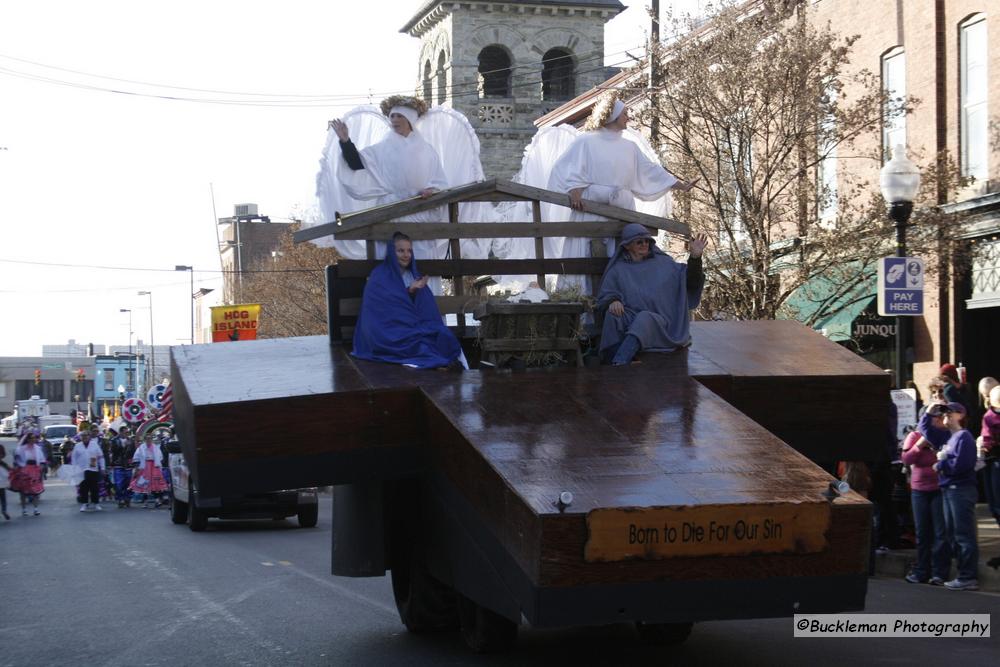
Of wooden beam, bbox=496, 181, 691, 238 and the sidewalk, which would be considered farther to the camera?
the sidewalk

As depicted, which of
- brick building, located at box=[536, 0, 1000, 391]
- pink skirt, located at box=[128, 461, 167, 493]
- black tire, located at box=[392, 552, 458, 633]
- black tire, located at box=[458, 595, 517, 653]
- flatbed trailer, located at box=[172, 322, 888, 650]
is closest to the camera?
flatbed trailer, located at box=[172, 322, 888, 650]

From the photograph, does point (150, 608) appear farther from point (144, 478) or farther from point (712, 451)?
point (144, 478)

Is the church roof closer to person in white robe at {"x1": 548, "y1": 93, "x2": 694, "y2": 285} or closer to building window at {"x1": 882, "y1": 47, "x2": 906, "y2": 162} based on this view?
building window at {"x1": 882, "y1": 47, "x2": 906, "y2": 162}

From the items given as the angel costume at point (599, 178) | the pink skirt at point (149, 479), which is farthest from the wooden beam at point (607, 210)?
the pink skirt at point (149, 479)

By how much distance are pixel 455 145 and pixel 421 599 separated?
449 cm

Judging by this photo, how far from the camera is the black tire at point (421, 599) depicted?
891 cm

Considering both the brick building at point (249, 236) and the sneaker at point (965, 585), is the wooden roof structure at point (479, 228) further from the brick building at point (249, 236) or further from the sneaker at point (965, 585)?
the brick building at point (249, 236)

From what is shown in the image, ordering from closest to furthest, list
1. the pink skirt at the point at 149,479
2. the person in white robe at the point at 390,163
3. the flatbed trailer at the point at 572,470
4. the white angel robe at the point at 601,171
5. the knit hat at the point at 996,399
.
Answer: the flatbed trailer at the point at 572,470, the white angel robe at the point at 601,171, the person in white robe at the point at 390,163, the knit hat at the point at 996,399, the pink skirt at the point at 149,479

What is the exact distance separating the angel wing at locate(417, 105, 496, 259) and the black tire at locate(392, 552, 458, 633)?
328 centimetres

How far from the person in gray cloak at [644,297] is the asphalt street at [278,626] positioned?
1.97 m

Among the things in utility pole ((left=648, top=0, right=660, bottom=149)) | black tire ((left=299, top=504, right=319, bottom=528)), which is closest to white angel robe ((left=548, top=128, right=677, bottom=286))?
utility pole ((left=648, top=0, right=660, bottom=149))

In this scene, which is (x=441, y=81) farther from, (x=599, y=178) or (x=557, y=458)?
(x=557, y=458)

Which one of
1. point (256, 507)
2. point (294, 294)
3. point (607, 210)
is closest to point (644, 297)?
point (607, 210)

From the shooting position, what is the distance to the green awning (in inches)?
813
